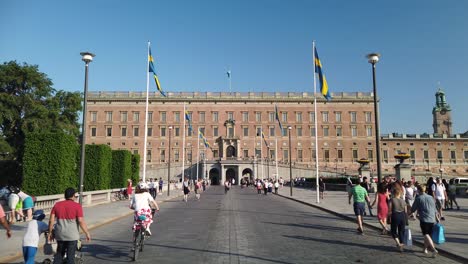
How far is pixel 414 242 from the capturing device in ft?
35.7

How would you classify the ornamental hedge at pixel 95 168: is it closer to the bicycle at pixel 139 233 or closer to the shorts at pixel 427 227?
the bicycle at pixel 139 233

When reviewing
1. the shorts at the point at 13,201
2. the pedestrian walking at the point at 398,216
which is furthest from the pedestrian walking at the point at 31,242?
the shorts at the point at 13,201

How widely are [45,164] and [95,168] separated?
23.1ft

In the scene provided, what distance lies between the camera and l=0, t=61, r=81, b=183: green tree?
43.0 m

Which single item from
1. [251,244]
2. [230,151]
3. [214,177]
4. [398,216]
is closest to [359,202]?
[398,216]

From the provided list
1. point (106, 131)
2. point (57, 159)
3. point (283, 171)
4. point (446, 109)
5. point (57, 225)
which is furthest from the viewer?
point (446, 109)

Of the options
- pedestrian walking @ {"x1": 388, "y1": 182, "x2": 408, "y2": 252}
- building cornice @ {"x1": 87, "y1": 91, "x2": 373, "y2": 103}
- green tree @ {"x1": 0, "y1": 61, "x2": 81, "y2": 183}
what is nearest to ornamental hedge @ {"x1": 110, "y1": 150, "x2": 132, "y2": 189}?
green tree @ {"x1": 0, "y1": 61, "x2": 81, "y2": 183}

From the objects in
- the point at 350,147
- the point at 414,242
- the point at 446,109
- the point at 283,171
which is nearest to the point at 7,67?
the point at 414,242

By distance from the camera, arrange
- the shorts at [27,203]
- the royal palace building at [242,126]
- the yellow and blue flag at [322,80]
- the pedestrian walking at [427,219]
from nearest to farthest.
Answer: the pedestrian walking at [427,219] < the shorts at [27,203] < the yellow and blue flag at [322,80] < the royal palace building at [242,126]

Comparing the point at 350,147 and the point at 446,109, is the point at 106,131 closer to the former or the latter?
the point at 350,147

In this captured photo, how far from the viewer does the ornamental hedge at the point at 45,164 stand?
71.9 ft

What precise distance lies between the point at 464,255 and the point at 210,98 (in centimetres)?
8104

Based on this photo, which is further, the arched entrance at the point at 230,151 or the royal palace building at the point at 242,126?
the royal palace building at the point at 242,126

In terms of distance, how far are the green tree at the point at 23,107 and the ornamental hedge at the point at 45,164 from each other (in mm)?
21726
